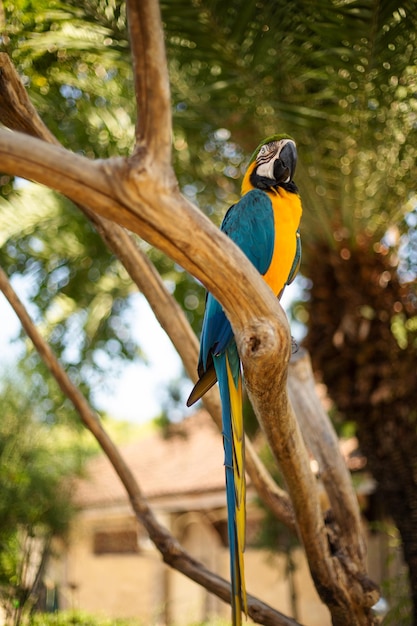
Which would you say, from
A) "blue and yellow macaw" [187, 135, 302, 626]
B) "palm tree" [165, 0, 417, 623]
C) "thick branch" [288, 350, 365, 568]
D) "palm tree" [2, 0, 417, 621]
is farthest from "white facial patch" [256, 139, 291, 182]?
"palm tree" [165, 0, 417, 623]

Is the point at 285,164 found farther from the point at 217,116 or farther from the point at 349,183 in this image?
the point at 217,116

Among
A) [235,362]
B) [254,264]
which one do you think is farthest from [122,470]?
[254,264]

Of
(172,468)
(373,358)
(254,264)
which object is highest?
(172,468)

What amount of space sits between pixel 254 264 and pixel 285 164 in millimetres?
323

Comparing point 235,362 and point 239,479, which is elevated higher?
point 235,362

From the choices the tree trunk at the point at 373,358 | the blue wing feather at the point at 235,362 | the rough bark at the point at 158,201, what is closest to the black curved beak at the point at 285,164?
the blue wing feather at the point at 235,362

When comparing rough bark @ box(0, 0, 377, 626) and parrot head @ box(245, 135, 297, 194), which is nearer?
rough bark @ box(0, 0, 377, 626)

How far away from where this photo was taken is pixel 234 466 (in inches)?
60.6

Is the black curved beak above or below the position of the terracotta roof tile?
below

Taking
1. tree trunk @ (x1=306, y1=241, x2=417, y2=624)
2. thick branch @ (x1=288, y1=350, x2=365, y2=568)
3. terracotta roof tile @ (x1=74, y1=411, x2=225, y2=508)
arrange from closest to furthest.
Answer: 1. thick branch @ (x1=288, y1=350, x2=365, y2=568)
2. tree trunk @ (x1=306, y1=241, x2=417, y2=624)
3. terracotta roof tile @ (x1=74, y1=411, x2=225, y2=508)

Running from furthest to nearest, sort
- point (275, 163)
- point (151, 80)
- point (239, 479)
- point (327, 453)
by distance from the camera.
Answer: point (327, 453)
point (275, 163)
point (239, 479)
point (151, 80)

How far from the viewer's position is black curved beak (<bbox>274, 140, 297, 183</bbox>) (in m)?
1.88

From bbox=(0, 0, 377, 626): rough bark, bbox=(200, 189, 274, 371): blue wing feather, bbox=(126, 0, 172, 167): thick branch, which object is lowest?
bbox=(0, 0, 377, 626): rough bark

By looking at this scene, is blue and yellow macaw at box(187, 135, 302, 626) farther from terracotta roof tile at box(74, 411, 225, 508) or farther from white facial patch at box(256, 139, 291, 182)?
terracotta roof tile at box(74, 411, 225, 508)
